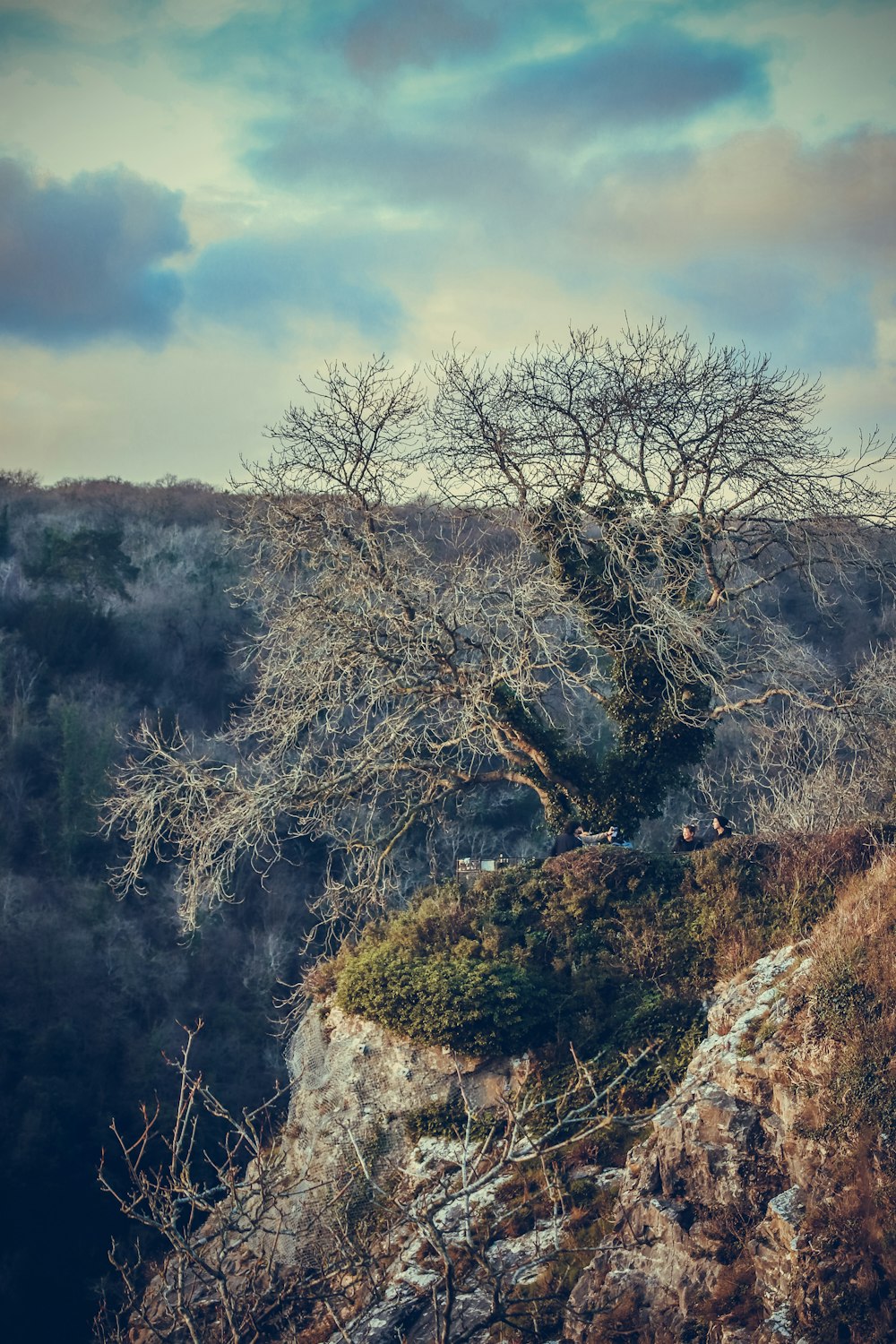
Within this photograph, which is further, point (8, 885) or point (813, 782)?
point (8, 885)

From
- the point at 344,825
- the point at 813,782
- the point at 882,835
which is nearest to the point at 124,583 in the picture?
the point at 344,825

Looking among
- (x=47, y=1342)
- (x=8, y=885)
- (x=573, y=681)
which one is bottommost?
(x=47, y=1342)

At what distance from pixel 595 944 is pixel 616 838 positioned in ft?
8.61

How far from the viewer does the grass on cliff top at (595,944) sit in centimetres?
1240

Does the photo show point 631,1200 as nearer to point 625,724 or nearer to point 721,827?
point 721,827

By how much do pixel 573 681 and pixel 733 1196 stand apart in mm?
6129

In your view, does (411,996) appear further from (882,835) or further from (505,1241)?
(882,835)

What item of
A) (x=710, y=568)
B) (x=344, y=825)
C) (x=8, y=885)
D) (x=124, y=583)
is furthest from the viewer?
(x=124, y=583)

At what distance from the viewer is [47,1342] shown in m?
21.3

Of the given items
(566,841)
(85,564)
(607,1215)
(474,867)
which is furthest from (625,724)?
(85,564)

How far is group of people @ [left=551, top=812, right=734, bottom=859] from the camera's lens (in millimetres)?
15352

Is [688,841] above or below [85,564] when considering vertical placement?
below

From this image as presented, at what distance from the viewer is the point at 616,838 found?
15.9 metres

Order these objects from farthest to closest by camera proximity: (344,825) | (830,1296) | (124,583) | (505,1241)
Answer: (124,583), (344,825), (505,1241), (830,1296)
